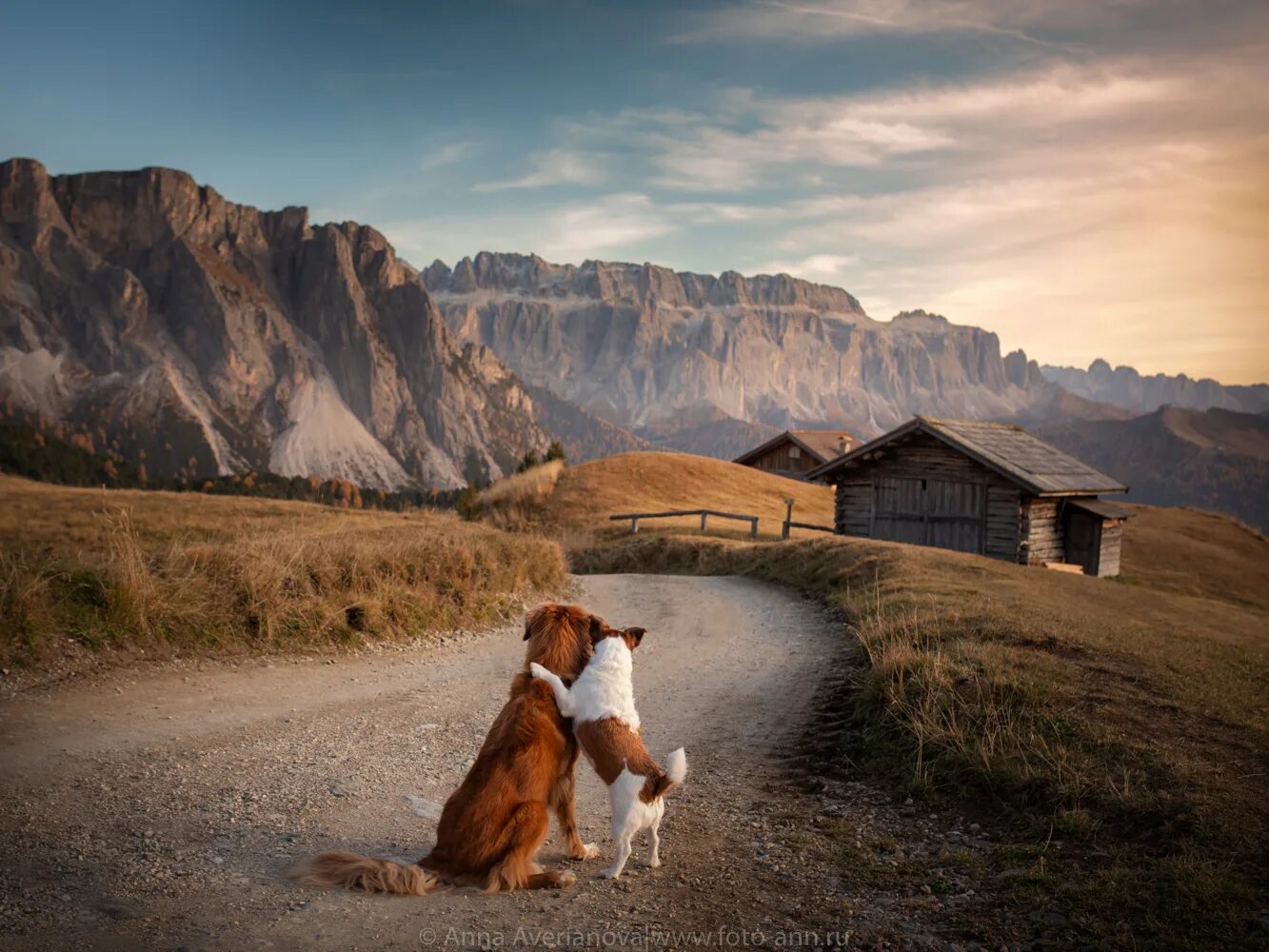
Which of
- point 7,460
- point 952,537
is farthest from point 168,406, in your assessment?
point 952,537

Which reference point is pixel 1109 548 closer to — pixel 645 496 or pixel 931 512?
pixel 931 512

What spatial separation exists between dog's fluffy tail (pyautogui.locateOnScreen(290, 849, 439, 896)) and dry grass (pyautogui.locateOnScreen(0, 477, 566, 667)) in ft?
19.3

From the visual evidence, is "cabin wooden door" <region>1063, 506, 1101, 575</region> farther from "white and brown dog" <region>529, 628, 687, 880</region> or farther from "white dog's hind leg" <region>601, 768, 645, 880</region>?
"white dog's hind leg" <region>601, 768, 645, 880</region>

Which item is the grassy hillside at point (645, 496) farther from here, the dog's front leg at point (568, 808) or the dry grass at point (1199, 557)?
the dog's front leg at point (568, 808)

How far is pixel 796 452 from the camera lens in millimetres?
68188

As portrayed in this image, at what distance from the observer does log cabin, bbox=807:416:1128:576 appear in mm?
29078

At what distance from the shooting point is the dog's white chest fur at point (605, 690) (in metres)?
5.26

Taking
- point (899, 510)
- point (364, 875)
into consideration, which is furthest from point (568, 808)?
point (899, 510)

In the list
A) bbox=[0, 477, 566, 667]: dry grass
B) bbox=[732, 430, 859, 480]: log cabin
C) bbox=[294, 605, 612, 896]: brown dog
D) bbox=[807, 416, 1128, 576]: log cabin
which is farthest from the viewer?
bbox=[732, 430, 859, 480]: log cabin

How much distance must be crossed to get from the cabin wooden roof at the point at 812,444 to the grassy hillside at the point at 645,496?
4.84m

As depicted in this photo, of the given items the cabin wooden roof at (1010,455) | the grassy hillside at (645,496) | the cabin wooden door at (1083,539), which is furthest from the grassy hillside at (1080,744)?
the grassy hillside at (645,496)

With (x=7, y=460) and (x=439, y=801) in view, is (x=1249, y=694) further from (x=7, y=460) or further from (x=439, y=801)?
(x=7, y=460)

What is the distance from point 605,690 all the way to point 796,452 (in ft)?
211

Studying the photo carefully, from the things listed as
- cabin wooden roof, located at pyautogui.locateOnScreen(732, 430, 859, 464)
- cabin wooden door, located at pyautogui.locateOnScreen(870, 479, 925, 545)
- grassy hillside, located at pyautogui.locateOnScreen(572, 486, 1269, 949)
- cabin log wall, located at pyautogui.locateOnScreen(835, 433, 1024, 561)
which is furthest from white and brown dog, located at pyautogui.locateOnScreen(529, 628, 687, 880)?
cabin wooden roof, located at pyautogui.locateOnScreen(732, 430, 859, 464)
